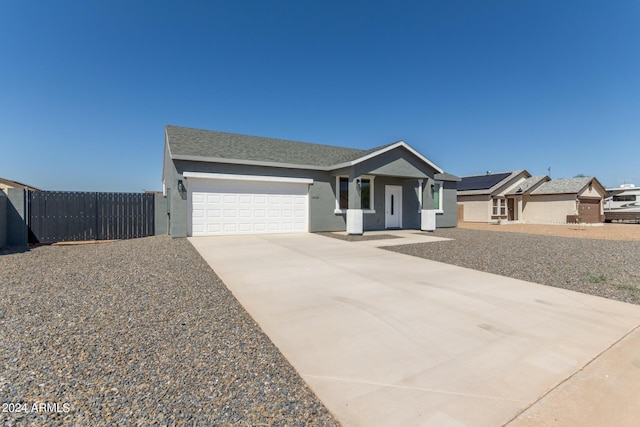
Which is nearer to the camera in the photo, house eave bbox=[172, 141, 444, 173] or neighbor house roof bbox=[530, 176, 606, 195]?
house eave bbox=[172, 141, 444, 173]

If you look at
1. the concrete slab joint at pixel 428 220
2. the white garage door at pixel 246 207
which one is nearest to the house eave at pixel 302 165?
the white garage door at pixel 246 207

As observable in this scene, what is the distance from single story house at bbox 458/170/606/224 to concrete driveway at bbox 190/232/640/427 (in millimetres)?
22851

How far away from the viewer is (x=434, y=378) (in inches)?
100.0

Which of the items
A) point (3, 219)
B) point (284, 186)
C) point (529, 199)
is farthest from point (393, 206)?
point (529, 199)

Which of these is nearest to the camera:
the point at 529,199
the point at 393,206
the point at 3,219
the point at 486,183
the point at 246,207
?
the point at 3,219

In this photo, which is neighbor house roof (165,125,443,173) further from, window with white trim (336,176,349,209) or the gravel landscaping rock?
the gravel landscaping rock

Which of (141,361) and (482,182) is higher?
(482,182)

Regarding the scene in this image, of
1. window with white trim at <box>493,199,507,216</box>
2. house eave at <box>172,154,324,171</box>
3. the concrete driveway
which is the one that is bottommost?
the concrete driveway

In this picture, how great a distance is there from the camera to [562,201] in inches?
1030

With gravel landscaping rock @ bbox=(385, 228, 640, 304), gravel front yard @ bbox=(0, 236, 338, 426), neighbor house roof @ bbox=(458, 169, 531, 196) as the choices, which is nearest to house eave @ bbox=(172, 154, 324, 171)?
gravel landscaping rock @ bbox=(385, 228, 640, 304)

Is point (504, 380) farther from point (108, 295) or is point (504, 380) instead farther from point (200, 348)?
point (108, 295)

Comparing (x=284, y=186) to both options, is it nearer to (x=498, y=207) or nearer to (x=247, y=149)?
(x=247, y=149)

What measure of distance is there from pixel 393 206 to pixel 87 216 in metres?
14.6

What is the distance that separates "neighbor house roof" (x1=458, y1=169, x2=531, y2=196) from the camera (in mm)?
25672
